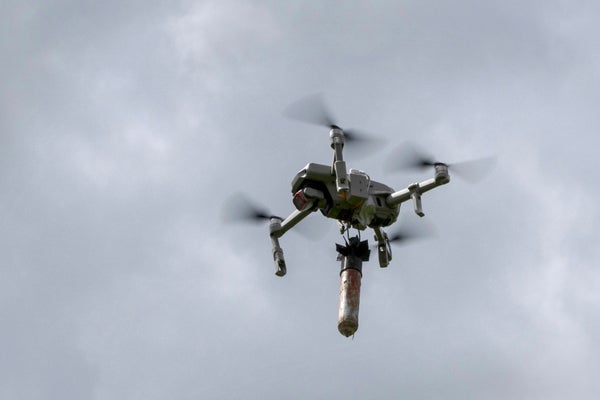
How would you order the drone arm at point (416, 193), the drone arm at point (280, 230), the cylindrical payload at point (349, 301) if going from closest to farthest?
the cylindrical payload at point (349, 301) < the drone arm at point (416, 193) < the drone arm at point (280, 230)

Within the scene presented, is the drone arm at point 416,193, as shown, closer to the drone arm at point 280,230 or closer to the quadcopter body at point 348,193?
the quadcopter body at point 348,193

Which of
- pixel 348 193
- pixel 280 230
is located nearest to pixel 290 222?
pixel 280 230

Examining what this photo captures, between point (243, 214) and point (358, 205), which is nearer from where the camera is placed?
point (358, 205)

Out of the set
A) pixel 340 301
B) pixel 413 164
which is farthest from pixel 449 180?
pixel 340 301

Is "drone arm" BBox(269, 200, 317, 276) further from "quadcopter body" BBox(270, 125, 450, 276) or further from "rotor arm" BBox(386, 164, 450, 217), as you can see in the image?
"rotor arm" BBox(386, 164, 450, 217)

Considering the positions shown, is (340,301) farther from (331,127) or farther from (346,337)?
(331,127)

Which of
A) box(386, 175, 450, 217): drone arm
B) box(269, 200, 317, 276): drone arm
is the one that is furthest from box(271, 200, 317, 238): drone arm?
box(386, 175, 450, 217): drone arm

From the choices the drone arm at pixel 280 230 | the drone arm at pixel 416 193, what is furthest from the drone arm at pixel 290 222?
the drone arm at pixel 416 193

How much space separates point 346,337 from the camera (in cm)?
8400

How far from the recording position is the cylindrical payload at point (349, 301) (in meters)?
83.8

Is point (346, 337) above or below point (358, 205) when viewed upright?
below

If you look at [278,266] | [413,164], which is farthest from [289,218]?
[413,164]

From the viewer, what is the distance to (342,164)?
85000mm

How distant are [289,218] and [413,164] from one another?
8.04m
